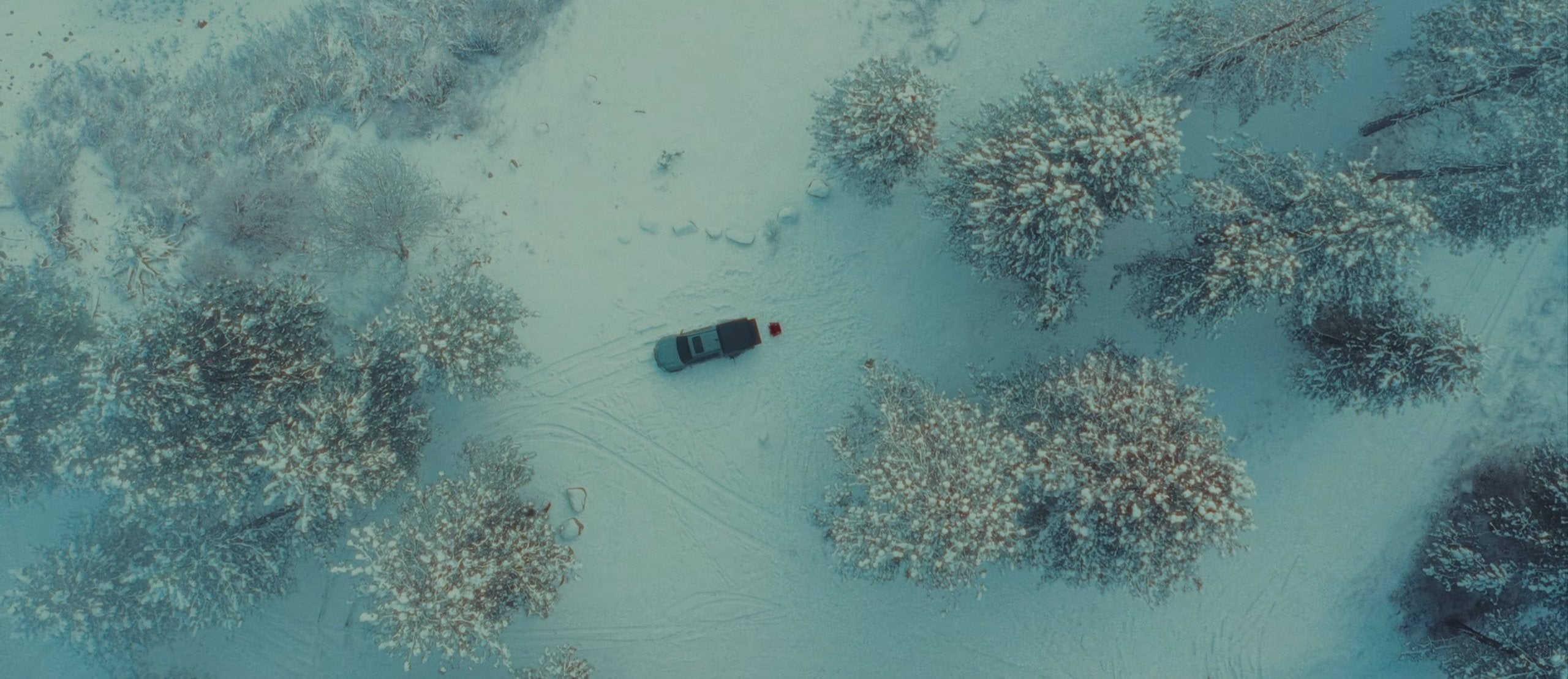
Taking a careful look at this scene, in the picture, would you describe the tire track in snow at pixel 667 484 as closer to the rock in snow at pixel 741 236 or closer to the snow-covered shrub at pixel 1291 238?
the rock in snow at pixel 741 236

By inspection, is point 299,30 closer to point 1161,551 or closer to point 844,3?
point 844,3

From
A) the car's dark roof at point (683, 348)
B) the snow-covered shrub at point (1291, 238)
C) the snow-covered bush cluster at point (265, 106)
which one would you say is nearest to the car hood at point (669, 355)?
the car's dark roof at point (683, 348)

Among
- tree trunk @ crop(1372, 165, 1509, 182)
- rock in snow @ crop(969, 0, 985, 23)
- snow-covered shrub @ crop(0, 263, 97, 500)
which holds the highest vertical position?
rock in snow @ crop(969, 0, 985, 23)

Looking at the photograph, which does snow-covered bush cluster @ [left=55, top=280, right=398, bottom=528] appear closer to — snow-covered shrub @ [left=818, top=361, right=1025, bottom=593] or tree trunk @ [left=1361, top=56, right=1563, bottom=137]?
snow-covered shrub @ [left=818, top=361, right=1025, bottom=593]

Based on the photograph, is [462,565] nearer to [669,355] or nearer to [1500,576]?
[669,355]

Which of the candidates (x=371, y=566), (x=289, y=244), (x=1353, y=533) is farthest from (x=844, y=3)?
(x=1353, y=533)

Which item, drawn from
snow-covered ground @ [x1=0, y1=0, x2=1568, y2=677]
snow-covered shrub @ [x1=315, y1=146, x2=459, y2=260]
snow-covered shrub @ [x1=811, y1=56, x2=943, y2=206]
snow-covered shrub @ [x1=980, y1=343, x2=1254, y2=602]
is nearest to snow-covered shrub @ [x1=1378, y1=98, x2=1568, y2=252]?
snow-covered ground @ [x1=0, y1=0, x2=1568, y2=677]

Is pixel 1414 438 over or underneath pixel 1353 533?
over
